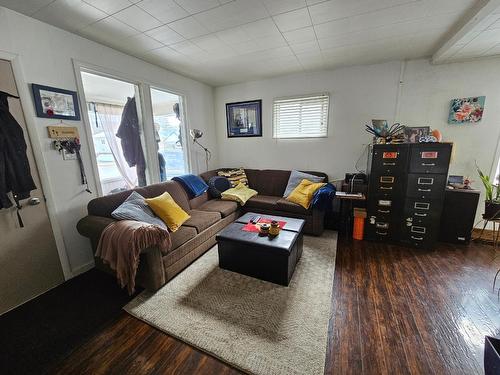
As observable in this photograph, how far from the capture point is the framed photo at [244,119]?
4.01m

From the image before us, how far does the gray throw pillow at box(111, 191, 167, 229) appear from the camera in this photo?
2038 mm

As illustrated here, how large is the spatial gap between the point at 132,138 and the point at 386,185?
3.64 meters

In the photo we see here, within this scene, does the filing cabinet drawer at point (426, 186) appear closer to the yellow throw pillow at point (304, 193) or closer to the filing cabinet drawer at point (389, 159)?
the filing cabinet drawer at point (389, 159)

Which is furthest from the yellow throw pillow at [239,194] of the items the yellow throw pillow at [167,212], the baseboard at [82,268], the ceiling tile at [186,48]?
the ceiling tile at [186,48]

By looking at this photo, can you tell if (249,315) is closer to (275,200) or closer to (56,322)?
(56,322)

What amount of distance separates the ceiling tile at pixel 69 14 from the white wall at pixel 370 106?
8.36ft

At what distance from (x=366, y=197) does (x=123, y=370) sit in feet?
10.1

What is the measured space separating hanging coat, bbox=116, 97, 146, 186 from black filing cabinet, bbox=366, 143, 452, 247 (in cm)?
327

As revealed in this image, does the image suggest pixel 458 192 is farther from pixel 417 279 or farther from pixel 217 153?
pixel 217 153

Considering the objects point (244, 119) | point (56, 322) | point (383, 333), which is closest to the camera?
point (383, 333)

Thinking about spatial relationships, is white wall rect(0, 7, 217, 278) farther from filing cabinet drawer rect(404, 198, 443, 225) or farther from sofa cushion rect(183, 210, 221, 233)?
filing cabinet drawer rect(404, 198, 443, 225)

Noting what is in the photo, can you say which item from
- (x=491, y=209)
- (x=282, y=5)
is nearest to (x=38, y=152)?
(x=282, y=5)

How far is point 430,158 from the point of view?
2.47 metres

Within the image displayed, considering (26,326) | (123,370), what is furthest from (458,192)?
(26,326)
